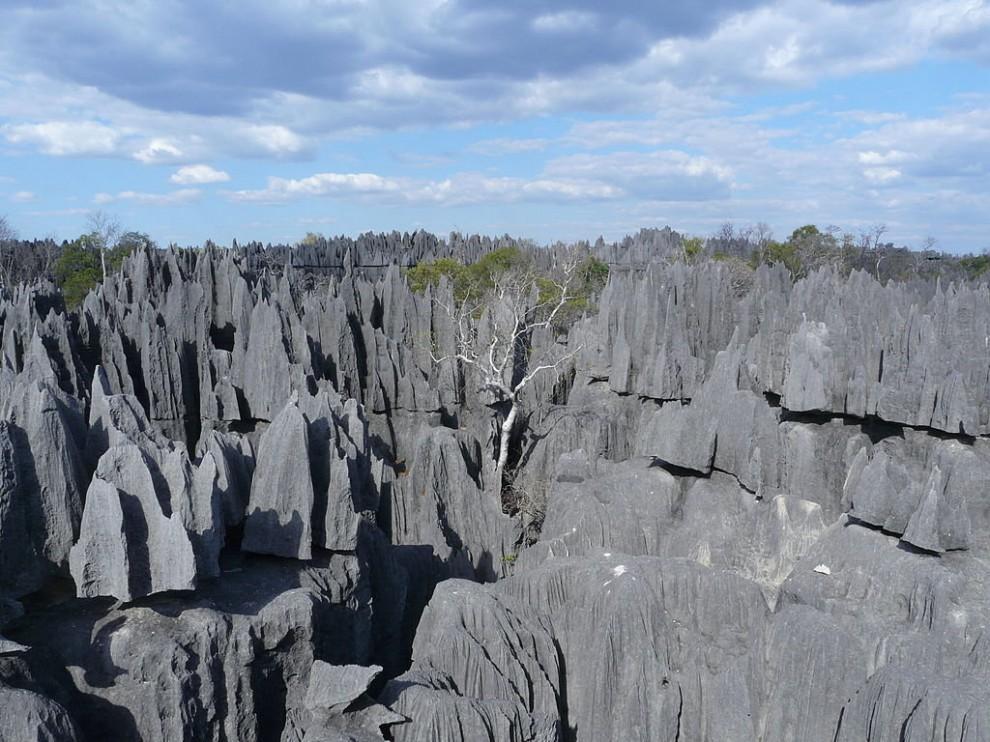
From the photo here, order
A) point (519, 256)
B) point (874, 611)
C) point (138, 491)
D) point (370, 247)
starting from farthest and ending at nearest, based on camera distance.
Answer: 1. point (370, 247)
2. point (519, 256)
3. point (874, 611)
4. point (138, 491)

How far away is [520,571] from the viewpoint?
1055cm

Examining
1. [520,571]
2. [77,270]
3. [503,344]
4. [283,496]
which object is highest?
[77,270]

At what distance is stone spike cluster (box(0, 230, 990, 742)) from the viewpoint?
6918 mm

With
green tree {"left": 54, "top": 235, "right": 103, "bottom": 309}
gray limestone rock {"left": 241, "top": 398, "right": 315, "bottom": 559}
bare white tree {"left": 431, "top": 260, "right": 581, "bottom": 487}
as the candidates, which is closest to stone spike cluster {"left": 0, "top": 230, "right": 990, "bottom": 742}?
gray limestone rock {"left": 241, "top": 398, "right": 315, "bottom": 559}

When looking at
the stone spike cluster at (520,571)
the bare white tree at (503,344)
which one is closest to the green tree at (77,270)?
the bare white tree at (503,344)

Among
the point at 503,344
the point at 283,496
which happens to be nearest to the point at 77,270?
the point at 503,344

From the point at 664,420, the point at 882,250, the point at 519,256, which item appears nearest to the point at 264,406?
the point at 664,420

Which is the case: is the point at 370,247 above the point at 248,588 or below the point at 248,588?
above

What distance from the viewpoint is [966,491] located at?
33.6 feet

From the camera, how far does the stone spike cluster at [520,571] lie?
6918mm

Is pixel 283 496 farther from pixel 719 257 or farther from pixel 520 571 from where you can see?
pixel 719 257

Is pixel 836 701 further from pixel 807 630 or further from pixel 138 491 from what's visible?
pixel 138 491

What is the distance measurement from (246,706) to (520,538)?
854 centimetres

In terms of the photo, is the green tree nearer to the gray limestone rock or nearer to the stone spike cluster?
the stone spike cluster
